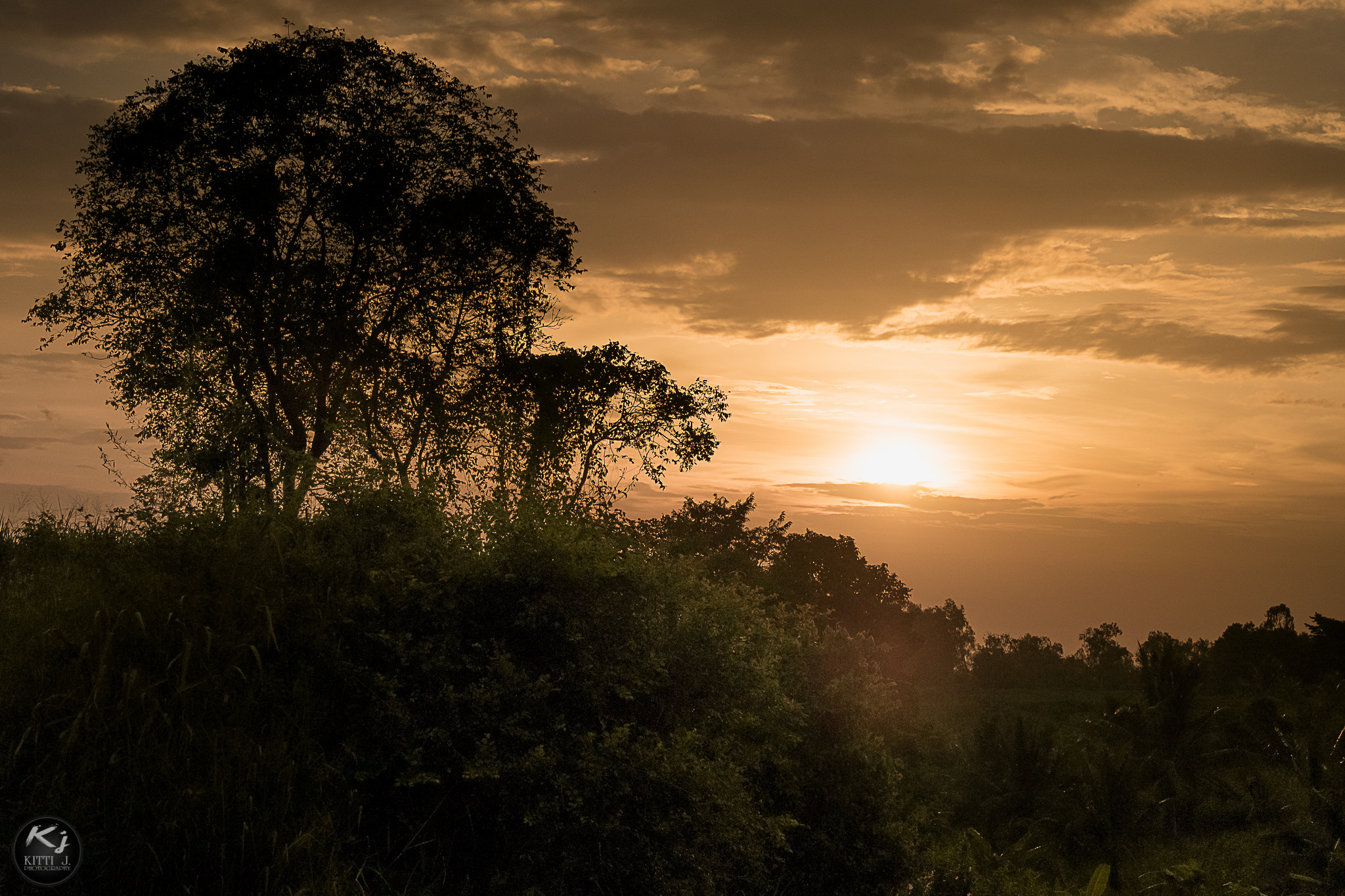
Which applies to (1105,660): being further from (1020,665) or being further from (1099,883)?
(1099,883)

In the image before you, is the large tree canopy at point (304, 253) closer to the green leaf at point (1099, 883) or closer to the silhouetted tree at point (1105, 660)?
the green leaf at point (1099, 883)

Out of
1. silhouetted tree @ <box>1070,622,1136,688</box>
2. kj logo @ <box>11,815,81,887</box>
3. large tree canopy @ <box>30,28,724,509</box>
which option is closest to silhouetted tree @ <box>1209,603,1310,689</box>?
silhouetted tree @ <box>1070,622,1136,688</box>

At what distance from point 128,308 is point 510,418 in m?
9.65

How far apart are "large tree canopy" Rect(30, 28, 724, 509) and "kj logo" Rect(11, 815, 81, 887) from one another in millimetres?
13999

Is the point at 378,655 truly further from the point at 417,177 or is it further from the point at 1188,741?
the point at 1188,741

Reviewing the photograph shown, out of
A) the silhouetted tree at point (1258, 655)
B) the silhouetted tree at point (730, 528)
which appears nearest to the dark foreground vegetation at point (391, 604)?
the silhouetted tree at point (730, 528)

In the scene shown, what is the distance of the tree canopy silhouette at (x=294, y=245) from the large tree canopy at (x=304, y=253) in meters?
0.05

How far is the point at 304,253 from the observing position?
24328 millimetres

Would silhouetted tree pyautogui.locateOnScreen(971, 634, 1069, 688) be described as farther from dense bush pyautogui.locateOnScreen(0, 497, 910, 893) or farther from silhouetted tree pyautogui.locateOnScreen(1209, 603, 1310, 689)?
dense bush pyautogui.locateOnScreen(0, 497, 910, 893)

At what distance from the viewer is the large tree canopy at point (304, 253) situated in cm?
2319

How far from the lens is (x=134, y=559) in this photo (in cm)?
1110

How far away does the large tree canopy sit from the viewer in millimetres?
23188

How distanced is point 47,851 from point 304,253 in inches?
734

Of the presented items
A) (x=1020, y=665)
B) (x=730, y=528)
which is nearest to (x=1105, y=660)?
(x=1020, y=665)
